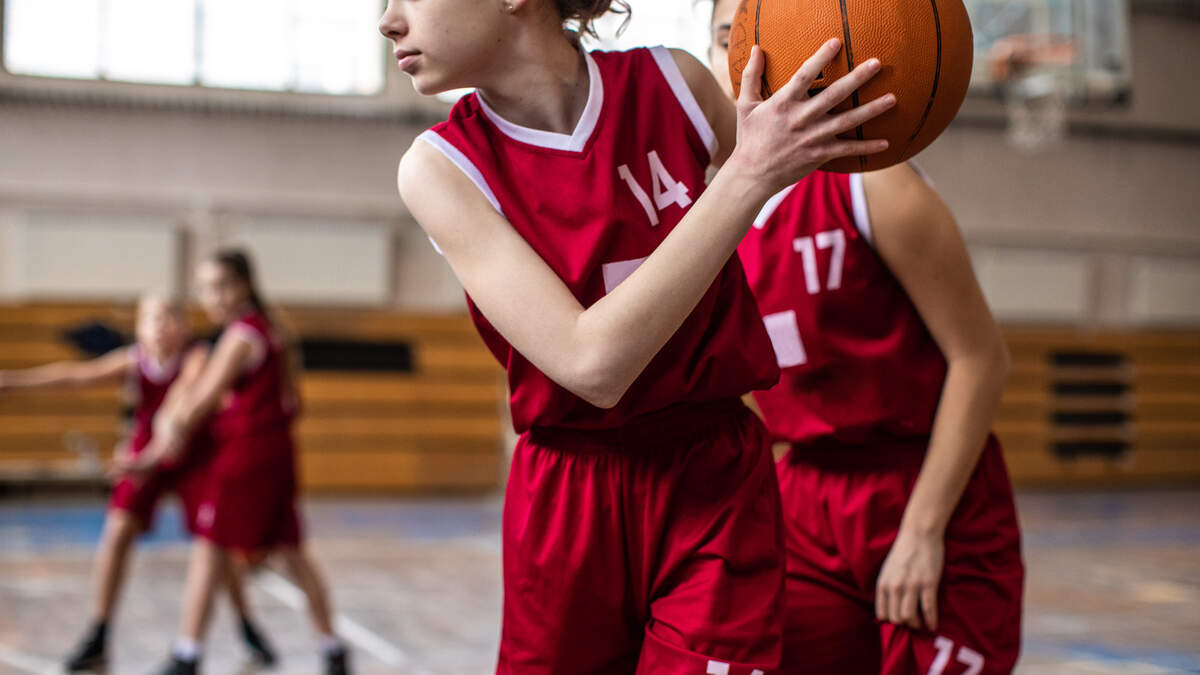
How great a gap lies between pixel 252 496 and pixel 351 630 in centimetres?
109

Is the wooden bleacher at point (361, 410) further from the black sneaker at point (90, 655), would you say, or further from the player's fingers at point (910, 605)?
the player's fingers at point (910, 605)

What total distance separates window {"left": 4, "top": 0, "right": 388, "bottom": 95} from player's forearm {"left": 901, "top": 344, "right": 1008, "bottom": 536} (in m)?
9.58

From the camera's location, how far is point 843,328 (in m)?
1.99

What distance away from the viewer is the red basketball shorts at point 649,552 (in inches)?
59.7

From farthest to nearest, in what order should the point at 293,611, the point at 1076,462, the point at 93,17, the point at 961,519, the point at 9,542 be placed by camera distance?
the point at 1076,462
the point at 93,17
the point at 9,542
the point at 293,611
the point at 961,519

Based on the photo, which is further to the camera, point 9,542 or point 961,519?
point 9,542

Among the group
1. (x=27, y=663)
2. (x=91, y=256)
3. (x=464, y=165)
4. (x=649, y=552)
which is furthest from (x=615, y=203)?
(x=91, y=256)

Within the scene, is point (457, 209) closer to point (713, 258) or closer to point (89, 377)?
point (713, 258)

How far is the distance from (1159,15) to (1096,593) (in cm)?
905

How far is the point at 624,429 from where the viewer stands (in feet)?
5.09

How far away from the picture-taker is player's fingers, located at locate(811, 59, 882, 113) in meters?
1.22

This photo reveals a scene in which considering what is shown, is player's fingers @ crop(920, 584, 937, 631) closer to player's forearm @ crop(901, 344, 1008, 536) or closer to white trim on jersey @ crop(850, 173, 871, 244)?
player's forearm @ crop(901, 344, 1008, 536)

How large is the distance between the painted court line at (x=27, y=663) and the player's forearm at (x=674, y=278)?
4.23m

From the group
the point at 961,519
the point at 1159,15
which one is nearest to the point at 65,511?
the point at 961,519
